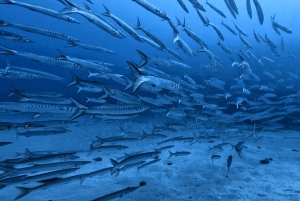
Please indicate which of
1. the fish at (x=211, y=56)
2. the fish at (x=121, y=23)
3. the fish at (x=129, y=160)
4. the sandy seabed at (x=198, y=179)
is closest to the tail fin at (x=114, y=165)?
the fish at (x=129, y=160)

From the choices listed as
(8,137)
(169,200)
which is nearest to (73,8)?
(169,200)

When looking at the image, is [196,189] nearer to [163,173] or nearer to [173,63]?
[163,173]

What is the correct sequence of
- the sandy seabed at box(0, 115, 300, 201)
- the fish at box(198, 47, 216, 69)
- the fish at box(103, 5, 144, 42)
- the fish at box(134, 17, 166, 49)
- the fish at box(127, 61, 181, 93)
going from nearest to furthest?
the fish at box(127, 61, 181, 93) < the sandy seabed at box(0, 115, 300, 201) < the fish at box(103, 5, 144, 42) < the fish at box(134, 17, 166, 49) < the fish at box(198, 47, 216, 69)

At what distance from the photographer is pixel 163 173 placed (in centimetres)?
560

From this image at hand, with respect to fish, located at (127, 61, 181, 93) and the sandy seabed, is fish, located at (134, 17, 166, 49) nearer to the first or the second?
fish, located at (127, 61, 181, 93)

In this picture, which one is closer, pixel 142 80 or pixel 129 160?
pixel 142 80

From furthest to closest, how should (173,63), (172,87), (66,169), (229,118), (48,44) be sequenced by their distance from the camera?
(48,44), (229,118), (173,63), (66,169), (172,87)

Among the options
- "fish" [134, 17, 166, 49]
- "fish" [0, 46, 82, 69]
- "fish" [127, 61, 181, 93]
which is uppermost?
"fish" [134, 17, 166, 49]

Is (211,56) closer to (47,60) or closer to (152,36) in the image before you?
(152,36)

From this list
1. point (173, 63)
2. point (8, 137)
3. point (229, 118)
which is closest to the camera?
point (173, 63)

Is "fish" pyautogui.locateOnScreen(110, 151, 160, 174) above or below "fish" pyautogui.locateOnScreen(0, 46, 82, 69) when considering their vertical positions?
below

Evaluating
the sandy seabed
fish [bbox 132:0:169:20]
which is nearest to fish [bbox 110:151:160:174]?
the sandy seabed

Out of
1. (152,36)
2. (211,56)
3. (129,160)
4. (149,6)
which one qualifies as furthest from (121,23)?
(129,160)

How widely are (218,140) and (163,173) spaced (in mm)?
5892
